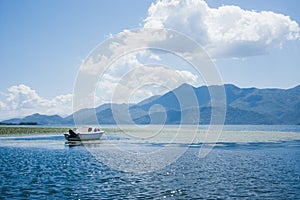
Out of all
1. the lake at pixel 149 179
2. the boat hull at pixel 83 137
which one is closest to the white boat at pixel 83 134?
the boat hull at pixel 83 137

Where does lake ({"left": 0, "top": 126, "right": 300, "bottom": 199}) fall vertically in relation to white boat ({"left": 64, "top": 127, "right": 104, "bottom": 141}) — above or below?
below

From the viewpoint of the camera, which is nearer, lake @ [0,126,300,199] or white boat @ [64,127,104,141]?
lake @ [0,126,300,199]

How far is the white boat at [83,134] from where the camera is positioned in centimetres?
9400

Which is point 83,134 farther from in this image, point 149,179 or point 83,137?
point 149,179

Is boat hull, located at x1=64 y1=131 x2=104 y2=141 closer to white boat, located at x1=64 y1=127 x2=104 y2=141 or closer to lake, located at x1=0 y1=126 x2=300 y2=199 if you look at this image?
white boat, located at x1=64 y1=127 x2=104 y2=141

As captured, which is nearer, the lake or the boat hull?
the lake

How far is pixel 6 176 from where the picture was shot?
36.8 meters

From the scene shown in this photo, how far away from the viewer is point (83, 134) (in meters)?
97.9

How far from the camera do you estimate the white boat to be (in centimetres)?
9400

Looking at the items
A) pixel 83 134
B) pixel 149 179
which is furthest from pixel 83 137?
pixel 149 179

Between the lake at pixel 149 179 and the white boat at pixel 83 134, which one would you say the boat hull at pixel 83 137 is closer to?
the white boat at pixel 83 134

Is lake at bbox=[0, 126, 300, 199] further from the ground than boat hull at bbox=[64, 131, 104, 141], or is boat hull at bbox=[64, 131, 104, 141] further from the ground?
boat hull at bbox=[64, 131, 104, 141]

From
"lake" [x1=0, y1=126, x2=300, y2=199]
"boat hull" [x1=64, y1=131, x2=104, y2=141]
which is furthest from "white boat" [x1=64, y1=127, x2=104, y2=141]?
"lake" [x1=0, y1=126, x2=300, y2=199]

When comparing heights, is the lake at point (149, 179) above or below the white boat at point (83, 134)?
below
